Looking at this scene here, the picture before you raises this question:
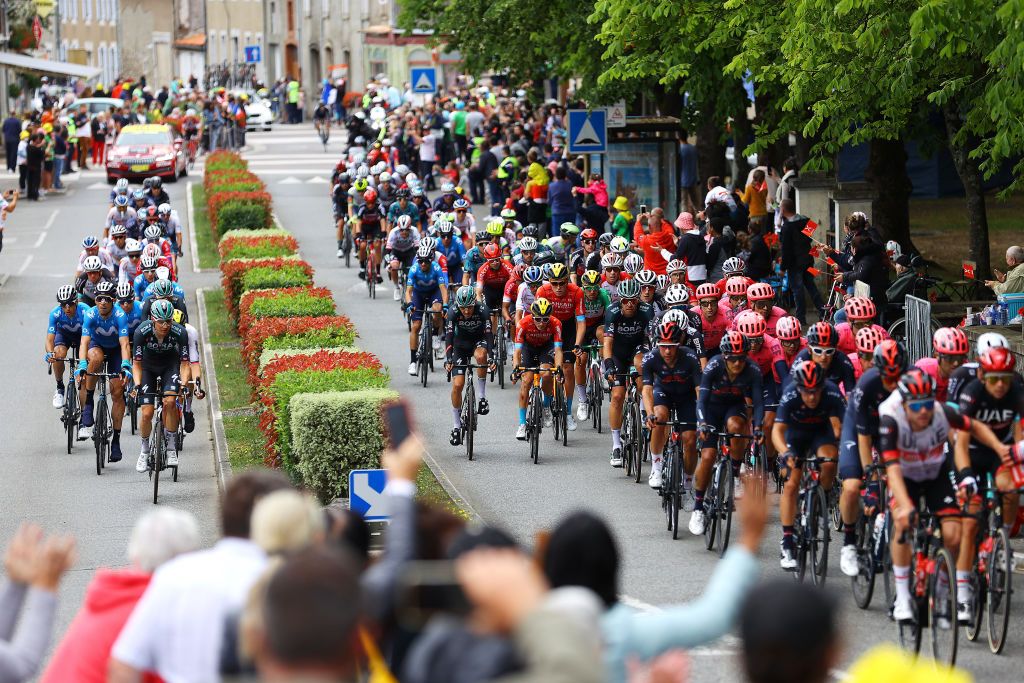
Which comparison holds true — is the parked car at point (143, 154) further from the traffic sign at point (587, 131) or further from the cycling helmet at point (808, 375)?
the cycling helmet at point (808, 375)

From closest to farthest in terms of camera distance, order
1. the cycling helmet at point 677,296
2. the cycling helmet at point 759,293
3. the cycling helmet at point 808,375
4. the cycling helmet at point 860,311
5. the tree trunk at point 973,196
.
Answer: the cycling helmet at point 808,375
the cycling helmet at point 860,311
the cycling helmet at point 759,293
the cycling helmet at point 677,296
the tree trunk at point 973,196

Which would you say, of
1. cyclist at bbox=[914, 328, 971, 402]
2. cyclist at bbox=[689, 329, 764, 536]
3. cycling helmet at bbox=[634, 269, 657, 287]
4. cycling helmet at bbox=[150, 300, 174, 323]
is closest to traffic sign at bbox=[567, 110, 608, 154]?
cycling helmet at bbox=[634, 269, 657, 287]

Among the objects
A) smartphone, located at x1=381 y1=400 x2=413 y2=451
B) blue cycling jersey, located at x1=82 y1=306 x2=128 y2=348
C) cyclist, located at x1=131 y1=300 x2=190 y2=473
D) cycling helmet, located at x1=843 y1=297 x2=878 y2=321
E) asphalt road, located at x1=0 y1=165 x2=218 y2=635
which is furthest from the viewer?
blue cycling jersey, located at x1=82 y1=306 x2=128 y2=348

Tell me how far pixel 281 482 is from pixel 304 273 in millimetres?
19734

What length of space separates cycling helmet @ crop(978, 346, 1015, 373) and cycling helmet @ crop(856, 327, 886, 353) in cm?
127

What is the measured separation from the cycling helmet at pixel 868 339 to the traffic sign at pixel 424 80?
37.0m

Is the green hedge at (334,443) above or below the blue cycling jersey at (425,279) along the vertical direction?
below

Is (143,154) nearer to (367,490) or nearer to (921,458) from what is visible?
(367,490)

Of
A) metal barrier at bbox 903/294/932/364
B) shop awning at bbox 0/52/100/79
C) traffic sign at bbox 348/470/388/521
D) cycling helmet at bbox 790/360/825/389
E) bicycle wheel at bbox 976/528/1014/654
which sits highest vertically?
shop awning at bbox 0/52/100/79

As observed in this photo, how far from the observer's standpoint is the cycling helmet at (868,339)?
503 inches

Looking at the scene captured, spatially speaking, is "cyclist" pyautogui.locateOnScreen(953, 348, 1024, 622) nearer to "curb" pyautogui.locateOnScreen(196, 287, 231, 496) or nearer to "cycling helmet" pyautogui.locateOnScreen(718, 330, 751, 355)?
"cycling helmet" pyautogui.locateOnScreen(718, 330, 751, 355)

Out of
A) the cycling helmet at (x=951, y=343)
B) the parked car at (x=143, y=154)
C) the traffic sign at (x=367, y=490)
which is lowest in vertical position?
the traffic sign at (x=367, y=490)

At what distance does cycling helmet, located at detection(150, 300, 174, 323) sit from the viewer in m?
16.8

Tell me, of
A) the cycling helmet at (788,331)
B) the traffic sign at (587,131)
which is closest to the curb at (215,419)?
the cycling helmet at (788,331)
